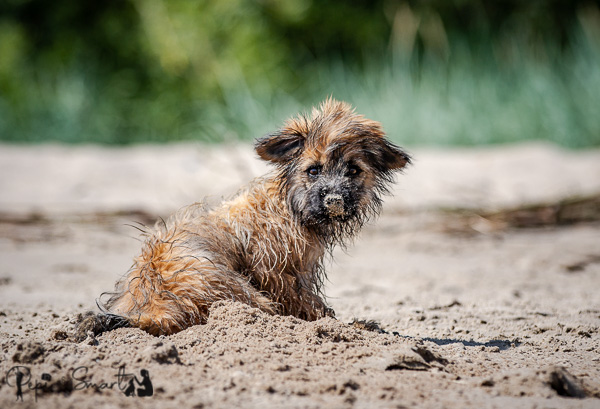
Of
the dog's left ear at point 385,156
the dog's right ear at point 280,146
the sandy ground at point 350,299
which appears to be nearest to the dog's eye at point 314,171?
the dog's right ear at point 280,146

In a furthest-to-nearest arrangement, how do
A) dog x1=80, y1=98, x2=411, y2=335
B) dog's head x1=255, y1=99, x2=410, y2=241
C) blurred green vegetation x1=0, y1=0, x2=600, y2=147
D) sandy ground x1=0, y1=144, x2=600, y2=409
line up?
blurred green vegetation x1=0, y1=0, x2=600, y2=147, dog's head x1=255, y1=99, x2=410, y2=241, dog x1=80, y1=98, x2=411, y2=335, sandy ground x1=0, y1=144, x2=600, y2=409

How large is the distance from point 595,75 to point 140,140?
36.5 ft

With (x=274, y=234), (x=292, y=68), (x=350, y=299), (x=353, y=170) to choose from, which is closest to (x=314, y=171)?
(x=353, y=170)

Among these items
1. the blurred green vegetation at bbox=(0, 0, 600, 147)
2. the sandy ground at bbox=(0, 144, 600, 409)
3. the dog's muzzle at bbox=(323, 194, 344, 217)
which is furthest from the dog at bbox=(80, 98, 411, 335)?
the blurred green vegetation at bbox=(0, 0, 600, 147)

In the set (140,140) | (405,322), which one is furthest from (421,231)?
(140,140)

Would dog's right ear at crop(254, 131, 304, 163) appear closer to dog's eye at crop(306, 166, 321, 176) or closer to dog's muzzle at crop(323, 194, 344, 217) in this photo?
dog's eye at crop(306, 166, 321, 176)

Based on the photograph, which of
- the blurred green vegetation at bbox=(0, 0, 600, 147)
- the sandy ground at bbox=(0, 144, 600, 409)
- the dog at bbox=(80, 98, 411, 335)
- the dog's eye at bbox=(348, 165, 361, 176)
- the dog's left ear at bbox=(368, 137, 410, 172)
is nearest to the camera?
the sandy ground at bbox=(0, 144, 600, 409)

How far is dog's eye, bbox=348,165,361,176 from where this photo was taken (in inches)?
194

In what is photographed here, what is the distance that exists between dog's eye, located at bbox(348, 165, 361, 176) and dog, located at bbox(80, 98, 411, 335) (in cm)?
1

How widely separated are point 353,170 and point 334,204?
404mm

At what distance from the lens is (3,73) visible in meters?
18.6

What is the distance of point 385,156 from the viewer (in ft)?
16.9

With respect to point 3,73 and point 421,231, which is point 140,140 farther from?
point 421,231

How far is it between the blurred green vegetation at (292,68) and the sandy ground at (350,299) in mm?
2629
